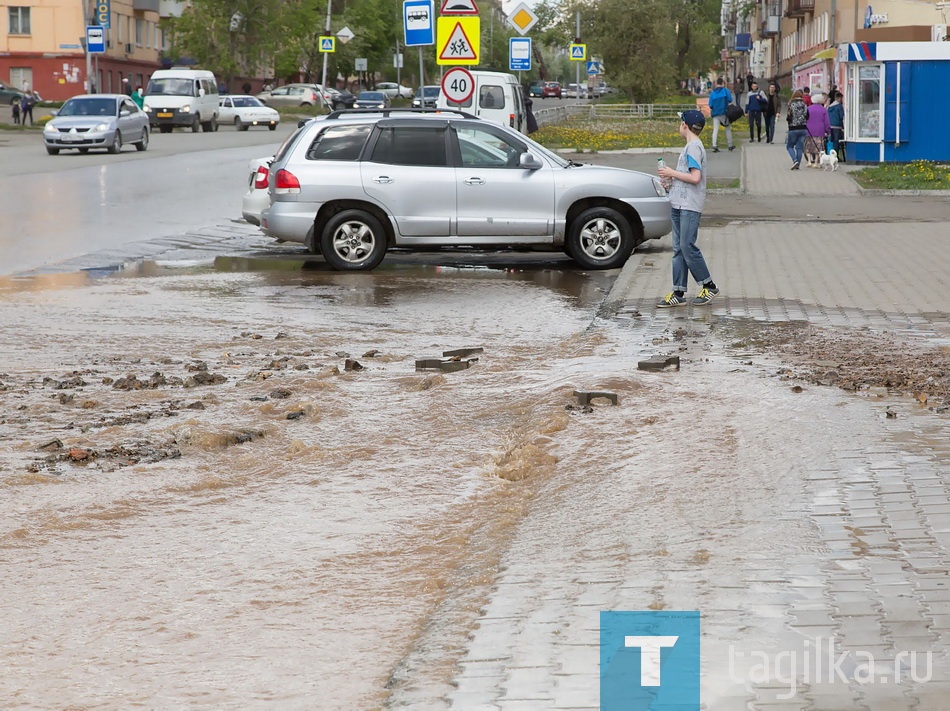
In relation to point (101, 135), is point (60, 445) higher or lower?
lower

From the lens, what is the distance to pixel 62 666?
13.4ft

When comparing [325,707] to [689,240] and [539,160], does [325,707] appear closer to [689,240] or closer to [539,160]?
[689,240]

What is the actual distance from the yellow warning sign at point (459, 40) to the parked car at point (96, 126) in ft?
58.1

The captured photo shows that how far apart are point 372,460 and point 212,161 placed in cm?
2803

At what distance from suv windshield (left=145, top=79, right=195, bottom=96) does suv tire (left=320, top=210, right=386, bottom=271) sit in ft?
129

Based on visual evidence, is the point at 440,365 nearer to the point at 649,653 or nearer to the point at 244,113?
the point at 649,653

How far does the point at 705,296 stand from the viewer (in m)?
11.6

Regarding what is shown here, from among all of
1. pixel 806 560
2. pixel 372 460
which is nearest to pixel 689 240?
pixel 372 460

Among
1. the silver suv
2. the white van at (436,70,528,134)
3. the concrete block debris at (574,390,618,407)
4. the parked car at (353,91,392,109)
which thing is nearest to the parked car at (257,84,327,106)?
the parked car at (353,91,392,109)

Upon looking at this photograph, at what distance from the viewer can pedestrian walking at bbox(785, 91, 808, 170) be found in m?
30.0

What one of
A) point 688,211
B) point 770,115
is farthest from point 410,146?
point 770,115

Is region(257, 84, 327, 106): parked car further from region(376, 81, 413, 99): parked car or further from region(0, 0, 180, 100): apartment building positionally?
region(376, 81, 413, 99): parked car

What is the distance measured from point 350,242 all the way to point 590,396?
778 cm

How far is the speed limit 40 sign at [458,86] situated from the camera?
20.7 meters
